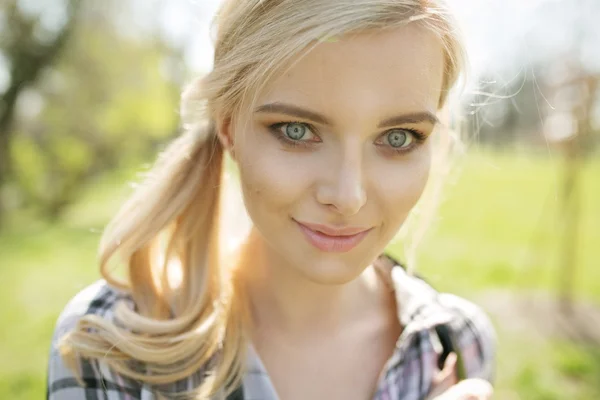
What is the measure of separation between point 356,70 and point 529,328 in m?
4.45

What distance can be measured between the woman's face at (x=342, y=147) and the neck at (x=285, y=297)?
302mm

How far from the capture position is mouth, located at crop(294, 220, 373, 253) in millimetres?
1484

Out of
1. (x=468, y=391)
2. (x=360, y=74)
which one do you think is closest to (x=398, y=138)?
(x=360, y=74)

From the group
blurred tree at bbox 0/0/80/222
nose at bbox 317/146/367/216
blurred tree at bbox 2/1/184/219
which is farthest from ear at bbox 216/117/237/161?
blurred tree at bbox 0/0/80/222

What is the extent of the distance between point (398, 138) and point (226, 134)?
49cm

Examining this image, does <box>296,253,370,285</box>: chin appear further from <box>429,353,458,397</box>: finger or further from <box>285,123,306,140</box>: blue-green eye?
<box>429,353,458,397</box>: finger

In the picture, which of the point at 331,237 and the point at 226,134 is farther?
the point at 226,134

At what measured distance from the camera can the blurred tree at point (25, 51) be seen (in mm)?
11609

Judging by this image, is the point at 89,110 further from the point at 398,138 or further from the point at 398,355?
the point at 398,138

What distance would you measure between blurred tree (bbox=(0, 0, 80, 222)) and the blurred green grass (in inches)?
64.6

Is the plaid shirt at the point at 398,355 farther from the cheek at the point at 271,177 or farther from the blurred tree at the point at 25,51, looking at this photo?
the blurred tree at the point at 25,51

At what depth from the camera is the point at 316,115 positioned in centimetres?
141

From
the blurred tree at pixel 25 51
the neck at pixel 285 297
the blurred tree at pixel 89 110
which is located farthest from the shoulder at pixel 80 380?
the blurred tree at pixel 25 51

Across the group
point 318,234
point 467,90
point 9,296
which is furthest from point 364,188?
point 9,296
